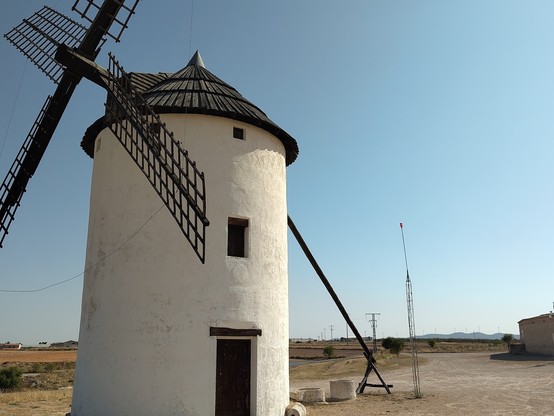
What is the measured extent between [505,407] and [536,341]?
30.8 m

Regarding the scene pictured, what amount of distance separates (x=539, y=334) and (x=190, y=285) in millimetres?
38027

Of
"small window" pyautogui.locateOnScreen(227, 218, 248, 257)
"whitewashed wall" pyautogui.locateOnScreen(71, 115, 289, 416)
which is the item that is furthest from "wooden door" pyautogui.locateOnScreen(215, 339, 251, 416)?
"small window" pyautogui.locateOnScreen(227, 218, 248, 257)

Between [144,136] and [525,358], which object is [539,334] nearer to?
[525,358]

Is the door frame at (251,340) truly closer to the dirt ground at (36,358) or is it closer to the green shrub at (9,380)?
the green shrub at (9,380)

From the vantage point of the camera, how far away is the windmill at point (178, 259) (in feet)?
32.8

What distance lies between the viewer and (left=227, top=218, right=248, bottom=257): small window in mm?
11359

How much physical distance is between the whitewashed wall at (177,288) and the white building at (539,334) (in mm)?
34028

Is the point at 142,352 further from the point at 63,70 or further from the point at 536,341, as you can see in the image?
the point at 536,341

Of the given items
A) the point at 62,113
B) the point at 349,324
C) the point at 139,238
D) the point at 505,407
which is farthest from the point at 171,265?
the point at 505,407

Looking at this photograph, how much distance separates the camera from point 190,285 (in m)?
10.4

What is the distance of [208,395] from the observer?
9977 mm

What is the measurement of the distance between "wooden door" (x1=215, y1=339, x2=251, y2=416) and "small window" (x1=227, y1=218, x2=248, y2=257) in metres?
2.05

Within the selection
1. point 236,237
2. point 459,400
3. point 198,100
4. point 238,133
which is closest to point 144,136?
point 198,100

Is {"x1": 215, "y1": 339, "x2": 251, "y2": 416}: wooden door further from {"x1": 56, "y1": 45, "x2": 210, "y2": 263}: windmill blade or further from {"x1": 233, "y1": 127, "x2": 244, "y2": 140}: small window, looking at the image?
{"x1": 233, "y1": 127, "x2": 244, "y2": 140}: small window
